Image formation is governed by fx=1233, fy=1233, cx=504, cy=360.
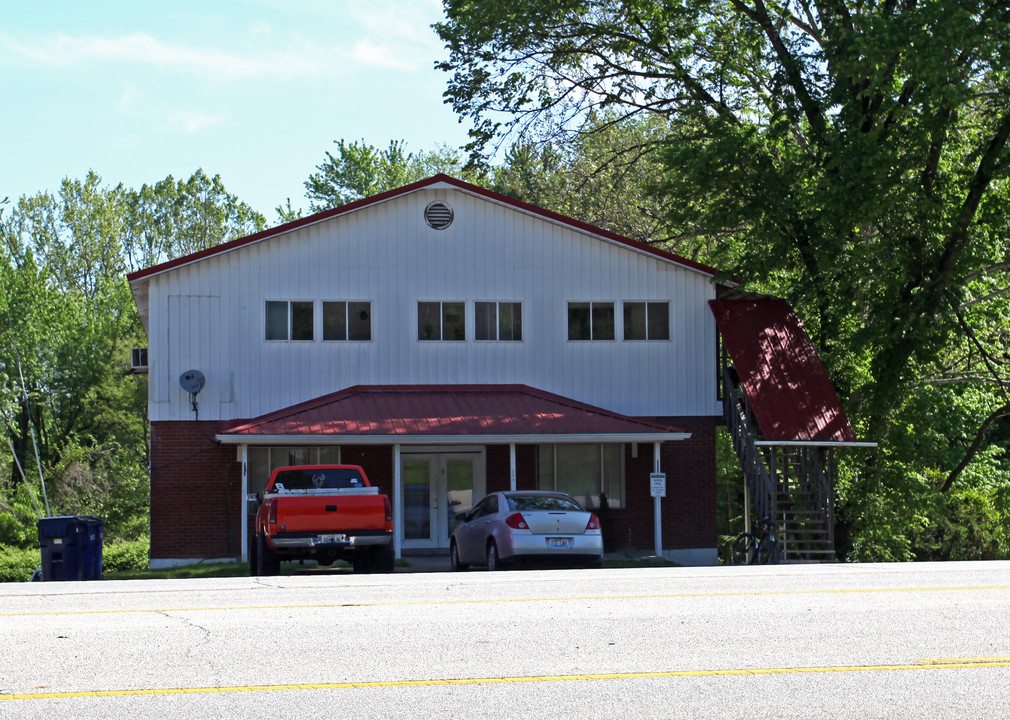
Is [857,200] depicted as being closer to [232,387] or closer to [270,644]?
[232,387]

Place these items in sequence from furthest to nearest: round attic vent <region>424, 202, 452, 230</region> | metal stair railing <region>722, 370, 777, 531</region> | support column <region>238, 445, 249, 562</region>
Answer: round attic vent <region>424, 202, 452, 230</region> → metal stair railing <region>722, 370, 777, 531</region> → support column <region>238, 445, 249, 562</region>

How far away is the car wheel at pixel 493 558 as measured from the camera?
19.3 metres

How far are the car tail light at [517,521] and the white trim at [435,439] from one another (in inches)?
224

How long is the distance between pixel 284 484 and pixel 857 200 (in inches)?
496

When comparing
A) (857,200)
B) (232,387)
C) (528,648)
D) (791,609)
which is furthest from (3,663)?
(857,200)

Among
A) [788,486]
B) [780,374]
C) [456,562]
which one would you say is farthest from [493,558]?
[780,374]

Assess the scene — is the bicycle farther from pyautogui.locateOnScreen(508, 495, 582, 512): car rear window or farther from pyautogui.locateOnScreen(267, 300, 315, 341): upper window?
pyautogui.locateOnScreen(267, 300, 315, 341): upper window

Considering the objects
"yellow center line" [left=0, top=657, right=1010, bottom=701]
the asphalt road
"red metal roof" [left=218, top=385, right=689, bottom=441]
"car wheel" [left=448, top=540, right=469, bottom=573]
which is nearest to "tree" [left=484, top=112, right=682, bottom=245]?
"red metal roof" [left=218, top=385, right=689, bottom=441]

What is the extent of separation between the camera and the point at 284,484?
65.8ft

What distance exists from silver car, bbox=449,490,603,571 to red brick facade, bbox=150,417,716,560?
7254mm

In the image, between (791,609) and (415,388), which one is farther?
(415,388)

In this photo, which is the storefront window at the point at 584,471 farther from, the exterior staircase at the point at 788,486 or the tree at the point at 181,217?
the tree at the point at 181,217

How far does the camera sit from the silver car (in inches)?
742

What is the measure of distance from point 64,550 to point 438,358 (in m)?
9.54
